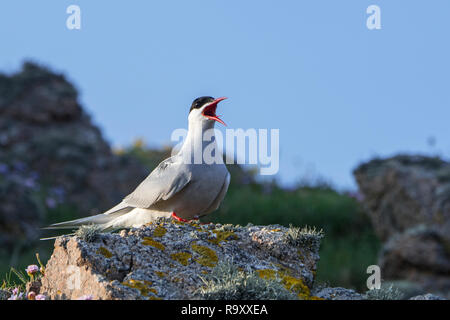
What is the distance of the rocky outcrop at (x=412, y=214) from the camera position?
9.41m

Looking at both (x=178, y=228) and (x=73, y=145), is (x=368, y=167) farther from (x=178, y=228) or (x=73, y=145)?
(x=178, y=228)

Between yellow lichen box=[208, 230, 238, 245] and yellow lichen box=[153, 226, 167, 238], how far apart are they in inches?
12.8

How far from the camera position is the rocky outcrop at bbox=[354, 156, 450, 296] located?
9.41m

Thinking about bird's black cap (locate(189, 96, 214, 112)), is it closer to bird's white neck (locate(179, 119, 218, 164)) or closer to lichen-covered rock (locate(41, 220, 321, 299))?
bird's white neck (locate(179, 119, 218, 164))

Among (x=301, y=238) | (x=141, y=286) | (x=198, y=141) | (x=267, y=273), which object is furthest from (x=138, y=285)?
(x=198, y=141)

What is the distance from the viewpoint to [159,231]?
430 centimetres

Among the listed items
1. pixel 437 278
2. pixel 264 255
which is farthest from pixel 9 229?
pixel 264 255

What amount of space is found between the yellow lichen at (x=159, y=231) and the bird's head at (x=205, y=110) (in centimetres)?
130

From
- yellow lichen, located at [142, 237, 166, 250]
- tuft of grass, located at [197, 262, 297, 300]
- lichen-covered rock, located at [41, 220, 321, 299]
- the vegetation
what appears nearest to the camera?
tuft of grass, located at [197, 262, 297, 300]

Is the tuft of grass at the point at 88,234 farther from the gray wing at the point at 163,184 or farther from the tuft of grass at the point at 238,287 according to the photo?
the gray wing at the point at 163,184

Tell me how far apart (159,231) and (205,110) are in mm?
1432

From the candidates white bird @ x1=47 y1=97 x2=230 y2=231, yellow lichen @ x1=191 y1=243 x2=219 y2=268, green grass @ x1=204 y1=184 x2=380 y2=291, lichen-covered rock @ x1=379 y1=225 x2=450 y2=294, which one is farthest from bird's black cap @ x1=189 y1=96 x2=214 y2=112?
green grass @ x1=204 y1=184 x2=380 y2=291

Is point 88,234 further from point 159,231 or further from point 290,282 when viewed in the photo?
point 290,282

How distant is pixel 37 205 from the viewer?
38.3ft
